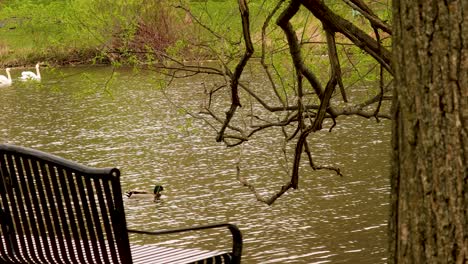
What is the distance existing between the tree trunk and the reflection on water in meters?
5.73

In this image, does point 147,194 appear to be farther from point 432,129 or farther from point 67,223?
point 432,129

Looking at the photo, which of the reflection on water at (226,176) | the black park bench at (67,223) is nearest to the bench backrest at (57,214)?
the black park bench at (67,223)

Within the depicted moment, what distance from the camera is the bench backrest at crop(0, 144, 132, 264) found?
4.40m

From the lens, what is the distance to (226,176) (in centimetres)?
1320

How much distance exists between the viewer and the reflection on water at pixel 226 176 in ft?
32.3

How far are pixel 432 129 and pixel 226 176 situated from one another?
1055 cm

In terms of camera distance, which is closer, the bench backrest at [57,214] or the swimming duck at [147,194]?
the bench backrest at [57,214]

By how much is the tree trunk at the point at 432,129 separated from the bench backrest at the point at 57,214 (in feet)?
5.80

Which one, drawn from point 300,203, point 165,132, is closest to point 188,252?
point 300,203

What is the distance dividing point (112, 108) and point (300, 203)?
458 inches

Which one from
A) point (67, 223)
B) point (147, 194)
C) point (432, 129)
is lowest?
point (147, 194)

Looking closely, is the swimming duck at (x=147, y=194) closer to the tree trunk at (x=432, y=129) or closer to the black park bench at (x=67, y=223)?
the black park bench at (x=67, y=223)

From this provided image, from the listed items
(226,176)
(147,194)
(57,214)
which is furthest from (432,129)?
(226,176)

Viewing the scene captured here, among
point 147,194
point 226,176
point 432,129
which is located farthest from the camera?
point 226,176
